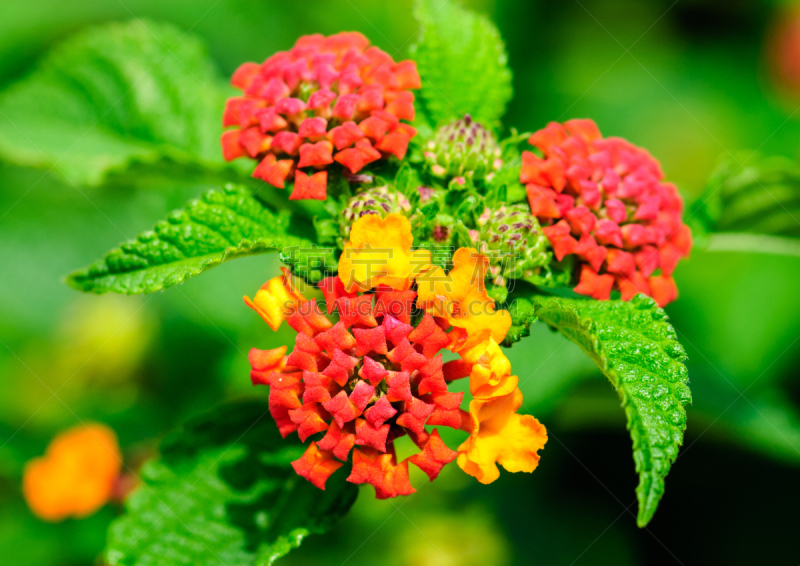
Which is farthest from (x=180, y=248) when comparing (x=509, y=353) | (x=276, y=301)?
(x=509, y=353)

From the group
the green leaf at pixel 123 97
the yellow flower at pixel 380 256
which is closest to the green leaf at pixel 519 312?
the yellow flower at pixel 380 256

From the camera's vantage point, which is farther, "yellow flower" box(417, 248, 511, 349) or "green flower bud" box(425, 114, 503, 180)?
"green flower bud" box(425, 114, 503, 180)

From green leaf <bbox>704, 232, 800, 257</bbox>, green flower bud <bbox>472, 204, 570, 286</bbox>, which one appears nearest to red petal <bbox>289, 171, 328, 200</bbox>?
green flower bud <bbox>472, 204, 570, 286</bbox>

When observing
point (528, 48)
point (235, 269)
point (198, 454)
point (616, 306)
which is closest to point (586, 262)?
point (616, 306)

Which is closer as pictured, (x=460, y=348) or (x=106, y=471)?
(x=460, y=348)

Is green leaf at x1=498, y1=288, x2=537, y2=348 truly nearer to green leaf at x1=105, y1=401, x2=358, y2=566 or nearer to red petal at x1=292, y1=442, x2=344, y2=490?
red petal at x1=292, y1=442, x2=344, y2=490

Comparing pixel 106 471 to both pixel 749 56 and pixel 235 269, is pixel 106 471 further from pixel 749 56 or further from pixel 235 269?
pixel 749 56
